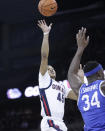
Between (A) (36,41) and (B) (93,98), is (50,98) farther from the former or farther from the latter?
(A) (36,41)

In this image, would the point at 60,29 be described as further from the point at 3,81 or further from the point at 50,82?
the point at 50,82

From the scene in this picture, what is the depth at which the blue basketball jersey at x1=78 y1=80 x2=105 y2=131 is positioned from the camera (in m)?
3.96

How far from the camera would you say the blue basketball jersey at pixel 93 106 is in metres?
3.96

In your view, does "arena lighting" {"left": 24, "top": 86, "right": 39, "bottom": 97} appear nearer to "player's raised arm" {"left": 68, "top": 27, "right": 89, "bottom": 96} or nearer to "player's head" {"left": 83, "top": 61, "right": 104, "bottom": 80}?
"player's raised arm" {"left": 68, "top": 27, "right": 89, "bottom": 96}

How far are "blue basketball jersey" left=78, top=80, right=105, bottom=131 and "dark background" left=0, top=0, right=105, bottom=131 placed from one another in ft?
29.6

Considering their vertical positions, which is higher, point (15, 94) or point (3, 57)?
point (3, 57)

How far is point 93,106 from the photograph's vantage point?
402cm

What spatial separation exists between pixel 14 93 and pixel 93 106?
11495 mm

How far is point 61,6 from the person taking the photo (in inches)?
524

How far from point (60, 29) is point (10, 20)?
2.30m

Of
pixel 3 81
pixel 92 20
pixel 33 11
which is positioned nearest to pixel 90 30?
pixel 92 20

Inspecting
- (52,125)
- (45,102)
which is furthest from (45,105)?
(52,125)

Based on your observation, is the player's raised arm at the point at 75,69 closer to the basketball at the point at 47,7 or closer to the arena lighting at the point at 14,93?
the basketball at the point at 47,7

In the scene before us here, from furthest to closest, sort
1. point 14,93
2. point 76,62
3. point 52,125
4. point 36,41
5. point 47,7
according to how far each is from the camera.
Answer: point 14,93
point 36,41
point 47,7
point 52,125
point 76,62
